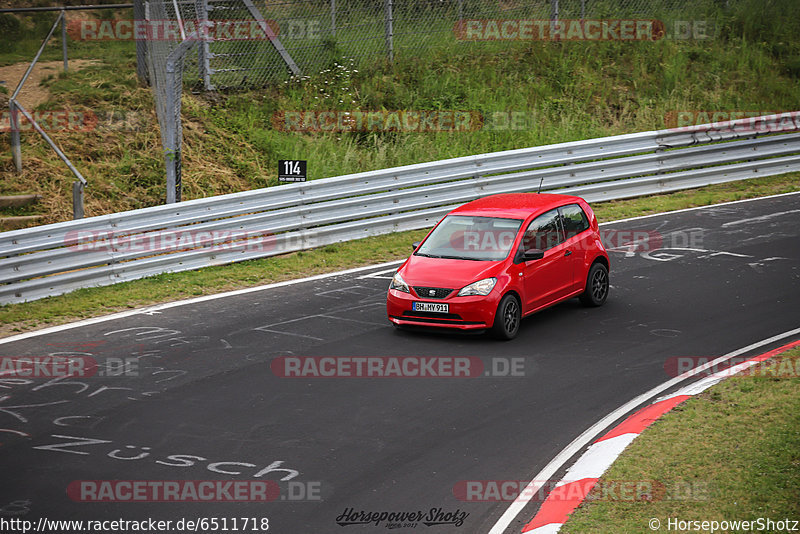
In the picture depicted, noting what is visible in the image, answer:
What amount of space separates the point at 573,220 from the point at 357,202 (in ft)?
17.2

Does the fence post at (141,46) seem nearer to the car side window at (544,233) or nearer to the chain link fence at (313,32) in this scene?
the chain link fence at (313,32)

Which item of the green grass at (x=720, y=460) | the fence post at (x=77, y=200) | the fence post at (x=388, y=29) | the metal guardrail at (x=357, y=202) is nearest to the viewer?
the green grass at (x=720, y=460)

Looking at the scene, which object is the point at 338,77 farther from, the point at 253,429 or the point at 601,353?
the point at 253,429

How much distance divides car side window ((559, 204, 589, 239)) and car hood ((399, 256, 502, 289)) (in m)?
1.67

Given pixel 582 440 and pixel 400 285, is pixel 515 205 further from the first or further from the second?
pixel 582 440

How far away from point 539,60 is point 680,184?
23.9 feet

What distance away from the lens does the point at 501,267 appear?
1153 cm

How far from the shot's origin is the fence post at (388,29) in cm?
2373

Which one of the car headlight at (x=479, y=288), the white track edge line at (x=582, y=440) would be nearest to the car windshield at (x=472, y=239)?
the car headlight at (x=479, y=288)

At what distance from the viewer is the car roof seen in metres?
12.6

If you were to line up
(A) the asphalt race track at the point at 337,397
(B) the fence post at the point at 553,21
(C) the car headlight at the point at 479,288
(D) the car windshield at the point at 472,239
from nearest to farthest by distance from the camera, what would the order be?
(A) the asphalt race track at the point at 337,397, (C) the car headlight at the point at 479,288, (D) the car windshield at the point at 472,239, (B) the fence post at the point at 553,21

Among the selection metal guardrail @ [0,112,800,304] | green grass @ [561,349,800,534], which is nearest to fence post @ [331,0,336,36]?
metal guardrail @ [0,112,800,304]

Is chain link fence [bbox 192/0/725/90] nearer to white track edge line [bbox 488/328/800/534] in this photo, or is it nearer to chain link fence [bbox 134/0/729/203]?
chain link fence [bbox 134/0/729/203]

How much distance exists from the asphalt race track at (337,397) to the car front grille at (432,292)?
56 centimetres
